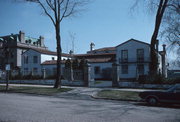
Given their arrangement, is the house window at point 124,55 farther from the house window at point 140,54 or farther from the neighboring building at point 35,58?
the neighboring building at point 35,58

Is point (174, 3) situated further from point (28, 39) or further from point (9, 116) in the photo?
point (28, 39)

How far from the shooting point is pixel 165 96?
35.9 ft

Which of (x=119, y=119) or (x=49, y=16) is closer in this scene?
(x=119, y=119)

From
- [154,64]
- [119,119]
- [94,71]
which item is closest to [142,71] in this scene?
[94,71]

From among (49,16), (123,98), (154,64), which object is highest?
(49,16)

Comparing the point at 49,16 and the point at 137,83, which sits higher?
the point at 49,16

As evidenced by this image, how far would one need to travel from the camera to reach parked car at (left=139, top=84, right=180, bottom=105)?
10672 millimetres

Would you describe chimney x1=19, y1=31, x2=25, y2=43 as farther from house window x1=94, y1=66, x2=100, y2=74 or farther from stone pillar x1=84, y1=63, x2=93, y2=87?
stone pillar x1=84, y1=63, x2=93, y2=87

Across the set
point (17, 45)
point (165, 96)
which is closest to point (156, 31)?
point (165, 96)

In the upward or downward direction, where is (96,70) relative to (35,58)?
downward

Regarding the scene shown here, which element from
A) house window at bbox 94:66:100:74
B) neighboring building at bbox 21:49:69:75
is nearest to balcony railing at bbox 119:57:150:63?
house window at bbox 94:66:100:74

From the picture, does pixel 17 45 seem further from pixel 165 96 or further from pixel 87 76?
pixel 165 96

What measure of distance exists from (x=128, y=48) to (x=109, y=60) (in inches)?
189

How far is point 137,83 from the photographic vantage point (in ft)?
65.4
